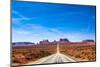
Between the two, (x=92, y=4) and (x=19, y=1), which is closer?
(x=19, y=1)

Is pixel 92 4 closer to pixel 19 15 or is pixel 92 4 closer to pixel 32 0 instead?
pixel 32 0

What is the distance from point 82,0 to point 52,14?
51 centimetres

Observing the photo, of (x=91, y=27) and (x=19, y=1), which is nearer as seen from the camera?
(x=19, y=1)

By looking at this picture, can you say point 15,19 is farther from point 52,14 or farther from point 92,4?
point 92,4

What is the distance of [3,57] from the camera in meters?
2.40

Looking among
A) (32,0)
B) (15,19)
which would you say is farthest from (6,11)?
(32,0)

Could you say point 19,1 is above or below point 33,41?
above

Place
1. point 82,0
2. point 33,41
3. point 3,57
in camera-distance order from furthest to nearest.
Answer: point 82,0
point 33,41
point 3,57

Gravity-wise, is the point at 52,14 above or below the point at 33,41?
above

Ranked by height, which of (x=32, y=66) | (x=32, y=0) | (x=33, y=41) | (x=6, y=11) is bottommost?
(x=32, y=66)

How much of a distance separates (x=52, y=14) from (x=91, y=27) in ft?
2.07

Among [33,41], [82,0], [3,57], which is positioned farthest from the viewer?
[82,0]

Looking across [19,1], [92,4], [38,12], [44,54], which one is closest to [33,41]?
[44,54]

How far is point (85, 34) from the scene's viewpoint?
283 cm
